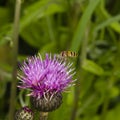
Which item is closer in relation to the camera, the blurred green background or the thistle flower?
the thistle flower

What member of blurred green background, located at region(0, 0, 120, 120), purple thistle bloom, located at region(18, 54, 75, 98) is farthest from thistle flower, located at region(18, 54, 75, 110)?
blurred green background, located at region(0, 0, 120, 120)

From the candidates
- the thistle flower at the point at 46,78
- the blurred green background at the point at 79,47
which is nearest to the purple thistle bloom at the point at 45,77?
the thistle flower at the point at 46,78

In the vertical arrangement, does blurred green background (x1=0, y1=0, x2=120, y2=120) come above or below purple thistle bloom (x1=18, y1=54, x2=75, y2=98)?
above

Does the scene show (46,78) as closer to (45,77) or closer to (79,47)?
(45,77)

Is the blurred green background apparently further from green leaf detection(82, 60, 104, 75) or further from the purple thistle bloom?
the purple thistle bloom

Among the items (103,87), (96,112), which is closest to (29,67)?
(103,87)

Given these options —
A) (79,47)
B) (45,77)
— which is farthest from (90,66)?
(45,77)

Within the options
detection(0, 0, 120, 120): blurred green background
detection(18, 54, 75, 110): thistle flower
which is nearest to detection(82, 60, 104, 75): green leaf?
detection(0, 0, 120, 120): blurred green background
